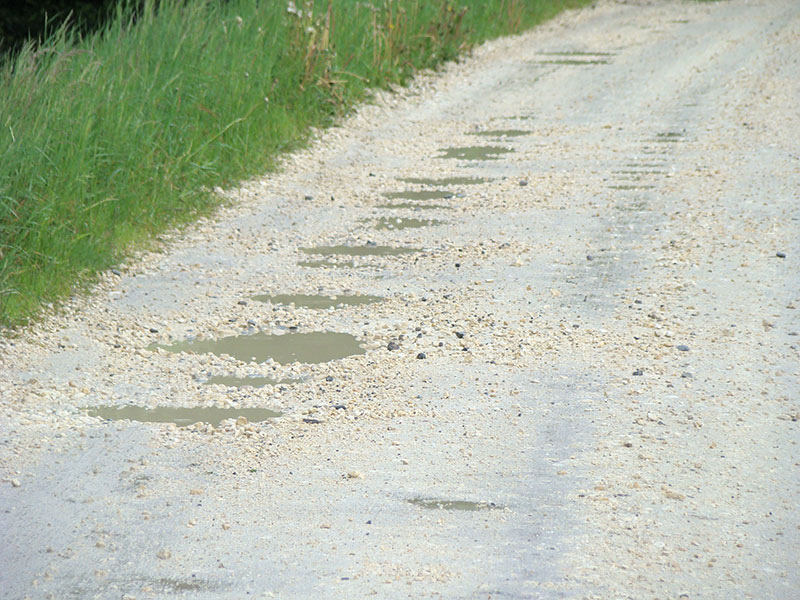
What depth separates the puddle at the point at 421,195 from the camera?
23.4 ft

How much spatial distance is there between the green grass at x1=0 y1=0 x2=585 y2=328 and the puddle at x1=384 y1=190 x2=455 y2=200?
1016 millimetres

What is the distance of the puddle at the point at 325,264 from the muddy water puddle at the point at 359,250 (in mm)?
149

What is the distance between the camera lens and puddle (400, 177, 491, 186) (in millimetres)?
7477

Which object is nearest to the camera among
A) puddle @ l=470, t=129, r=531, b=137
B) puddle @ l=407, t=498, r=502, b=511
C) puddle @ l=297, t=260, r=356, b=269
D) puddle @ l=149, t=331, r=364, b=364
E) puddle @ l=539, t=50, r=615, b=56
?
puddle @ l=407, t=498, r=502, b=511

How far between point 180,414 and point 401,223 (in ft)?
9.22

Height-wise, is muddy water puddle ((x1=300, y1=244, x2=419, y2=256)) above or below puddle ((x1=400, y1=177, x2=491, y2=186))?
below

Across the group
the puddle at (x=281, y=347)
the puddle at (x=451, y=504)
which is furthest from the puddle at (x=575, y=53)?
the puddle at (x=451, y=504)

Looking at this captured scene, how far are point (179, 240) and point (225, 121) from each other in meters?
1.50

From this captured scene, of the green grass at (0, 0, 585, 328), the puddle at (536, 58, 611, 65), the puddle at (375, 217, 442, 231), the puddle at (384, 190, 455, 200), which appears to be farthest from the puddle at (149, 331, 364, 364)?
the puddle at (536, 58, 611, 65)

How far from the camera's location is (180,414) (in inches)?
161

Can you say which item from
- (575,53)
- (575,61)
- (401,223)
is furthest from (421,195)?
(575,53)

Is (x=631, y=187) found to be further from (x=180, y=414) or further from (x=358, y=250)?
(x=180, y=414)

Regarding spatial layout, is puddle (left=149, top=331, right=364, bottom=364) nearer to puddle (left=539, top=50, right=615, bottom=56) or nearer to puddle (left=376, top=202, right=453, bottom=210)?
puddle (left=376, top=202, right=453, bottom=210)

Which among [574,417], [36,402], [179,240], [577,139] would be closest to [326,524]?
[574,417]
